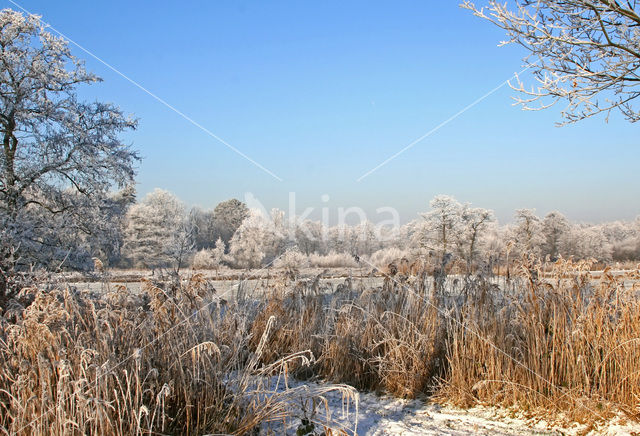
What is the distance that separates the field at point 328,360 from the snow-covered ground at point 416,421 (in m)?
0.02

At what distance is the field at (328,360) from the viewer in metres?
2.62


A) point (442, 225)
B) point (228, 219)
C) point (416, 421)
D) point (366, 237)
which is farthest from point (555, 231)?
point (416, 421)

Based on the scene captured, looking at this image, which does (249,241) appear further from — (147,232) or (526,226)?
(526,226)

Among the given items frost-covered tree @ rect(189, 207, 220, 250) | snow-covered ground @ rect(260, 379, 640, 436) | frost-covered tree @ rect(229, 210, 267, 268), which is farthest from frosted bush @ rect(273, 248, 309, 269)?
Answer: frost-covered tree @ rect(189, 207, 220, 250)

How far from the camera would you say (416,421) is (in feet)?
12.1

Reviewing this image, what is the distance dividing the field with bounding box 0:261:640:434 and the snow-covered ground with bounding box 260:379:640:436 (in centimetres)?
2

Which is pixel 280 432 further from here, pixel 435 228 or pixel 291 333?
pixel 435 228

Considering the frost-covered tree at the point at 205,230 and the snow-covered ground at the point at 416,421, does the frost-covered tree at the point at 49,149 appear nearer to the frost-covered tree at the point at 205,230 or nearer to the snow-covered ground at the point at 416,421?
the snow-covered ground at the point at 416,421

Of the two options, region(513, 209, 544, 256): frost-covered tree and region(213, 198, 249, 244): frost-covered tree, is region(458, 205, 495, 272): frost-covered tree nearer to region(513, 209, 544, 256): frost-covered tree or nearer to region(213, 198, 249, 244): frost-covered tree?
region(513, 209, 544, 256): frost-covered tree

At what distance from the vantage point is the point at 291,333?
208 inches

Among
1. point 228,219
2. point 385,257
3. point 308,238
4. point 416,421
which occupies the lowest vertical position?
point 416,421

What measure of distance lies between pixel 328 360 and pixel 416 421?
1340 mm

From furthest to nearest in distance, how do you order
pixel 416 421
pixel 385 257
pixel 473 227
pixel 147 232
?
1. pixel 147 232
2. pixel 473 227
3. pixel 385 257
4. pixel 416 421

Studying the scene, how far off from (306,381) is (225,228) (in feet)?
138
